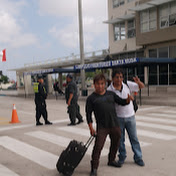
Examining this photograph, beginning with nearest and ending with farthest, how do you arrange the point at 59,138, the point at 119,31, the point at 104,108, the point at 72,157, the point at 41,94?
the point at 104,108 → the point at 72,157 → the point at 59,138 → the point at 41,94 → the point at 119,31

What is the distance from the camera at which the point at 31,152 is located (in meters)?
5.62

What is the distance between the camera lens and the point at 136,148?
4461 mm

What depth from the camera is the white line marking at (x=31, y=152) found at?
4.91m

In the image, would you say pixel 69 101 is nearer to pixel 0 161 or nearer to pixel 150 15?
pixel 0 161

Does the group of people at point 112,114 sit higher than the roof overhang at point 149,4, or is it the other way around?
the roof overhang at point 149,4

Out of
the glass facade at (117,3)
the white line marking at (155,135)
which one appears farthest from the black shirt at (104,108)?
the glass facade at (117,3)

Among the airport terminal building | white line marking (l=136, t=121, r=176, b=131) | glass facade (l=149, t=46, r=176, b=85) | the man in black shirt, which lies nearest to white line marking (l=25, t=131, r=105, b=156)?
the man in black shirt

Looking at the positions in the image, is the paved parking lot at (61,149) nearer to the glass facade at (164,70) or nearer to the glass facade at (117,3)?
the glass facade at (164,70)

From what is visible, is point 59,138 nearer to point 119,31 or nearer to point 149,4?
point 149,4

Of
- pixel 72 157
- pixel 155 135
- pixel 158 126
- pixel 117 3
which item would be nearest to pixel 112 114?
pixel 72 157

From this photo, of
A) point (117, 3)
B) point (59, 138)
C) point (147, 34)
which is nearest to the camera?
point (59, 138)

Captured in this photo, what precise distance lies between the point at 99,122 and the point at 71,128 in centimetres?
437

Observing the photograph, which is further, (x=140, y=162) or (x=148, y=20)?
(x=148, y=20)

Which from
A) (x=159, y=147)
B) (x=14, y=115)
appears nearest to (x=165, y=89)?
(x=14, y=115)
